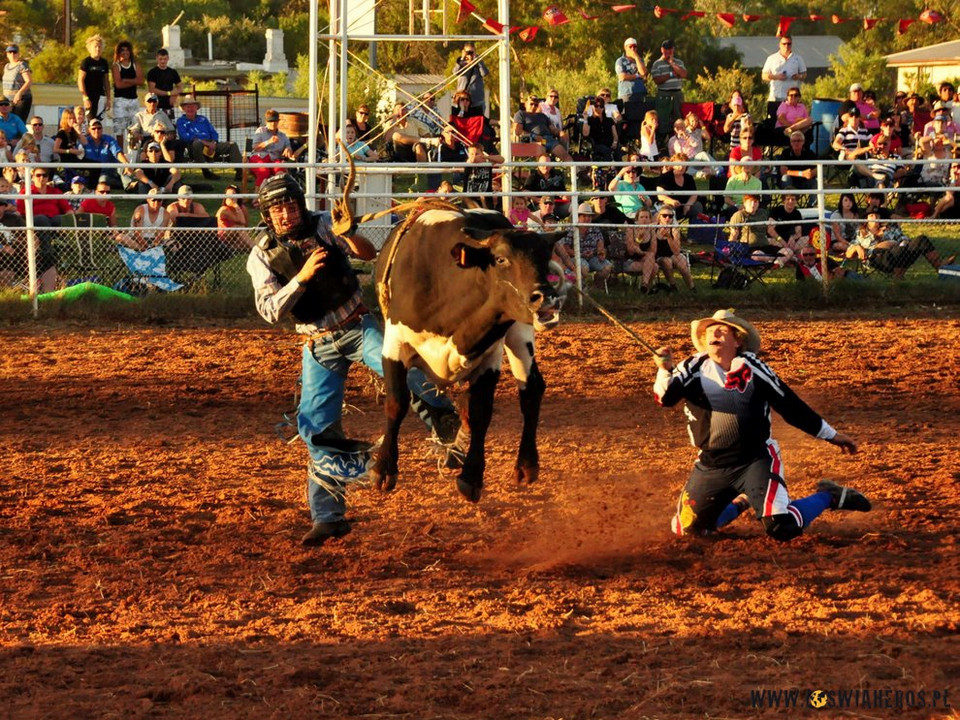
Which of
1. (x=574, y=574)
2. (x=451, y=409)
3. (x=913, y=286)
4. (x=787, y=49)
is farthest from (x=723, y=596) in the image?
(x=787, y=49)

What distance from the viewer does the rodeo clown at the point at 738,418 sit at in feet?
21.8

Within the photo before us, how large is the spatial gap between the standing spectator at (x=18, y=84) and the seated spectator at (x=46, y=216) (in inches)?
181

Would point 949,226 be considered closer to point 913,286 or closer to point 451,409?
point 913,286

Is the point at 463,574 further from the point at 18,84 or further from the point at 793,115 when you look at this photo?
the point at 18,84

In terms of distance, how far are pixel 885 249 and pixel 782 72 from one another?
20.8 feet

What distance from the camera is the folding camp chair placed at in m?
15.0

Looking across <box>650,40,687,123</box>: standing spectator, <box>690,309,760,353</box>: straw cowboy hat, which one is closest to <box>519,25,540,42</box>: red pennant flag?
<box>650,40,687,123</box>: standing spectator

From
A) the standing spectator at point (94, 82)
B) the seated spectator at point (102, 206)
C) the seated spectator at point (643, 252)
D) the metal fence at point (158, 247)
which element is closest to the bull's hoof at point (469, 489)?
the metal fence at point (158, 247)

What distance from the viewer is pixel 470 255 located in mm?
5922

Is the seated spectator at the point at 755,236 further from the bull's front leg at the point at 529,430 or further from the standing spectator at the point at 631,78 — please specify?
the bull's front leg at the point at 529,430

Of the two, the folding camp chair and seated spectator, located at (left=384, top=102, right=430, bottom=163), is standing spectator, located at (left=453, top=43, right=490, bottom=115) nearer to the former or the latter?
seated spectator, located at (left=384, top=102, right=430, bottom=163)

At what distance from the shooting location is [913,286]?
14961mm

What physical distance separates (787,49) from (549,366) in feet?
35.7

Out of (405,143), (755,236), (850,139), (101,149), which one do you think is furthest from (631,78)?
(101,149)
